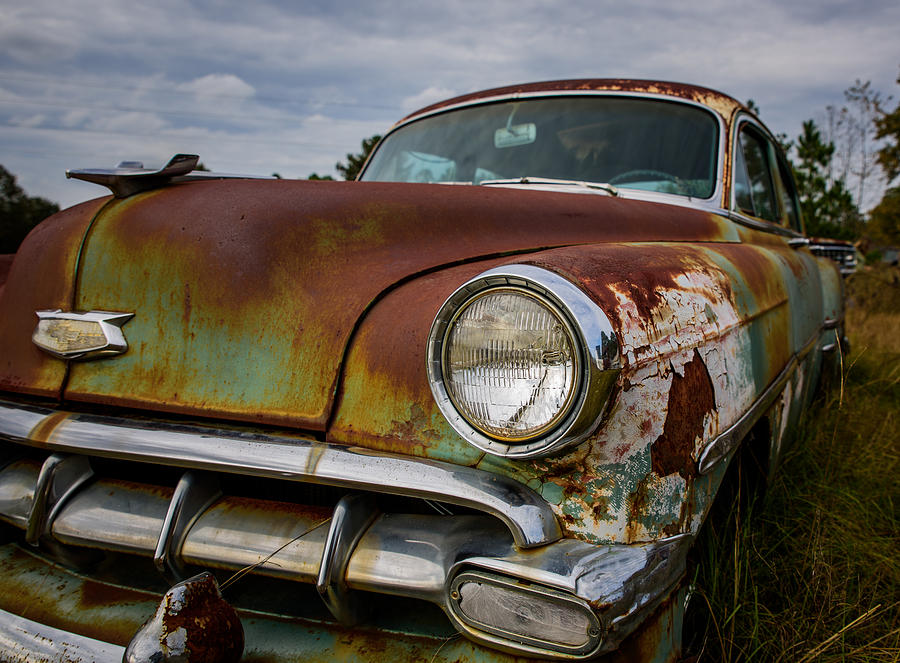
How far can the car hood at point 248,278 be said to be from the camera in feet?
3.93

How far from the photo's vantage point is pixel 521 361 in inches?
37.0

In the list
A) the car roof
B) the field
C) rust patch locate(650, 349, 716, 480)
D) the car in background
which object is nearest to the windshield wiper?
the car roof

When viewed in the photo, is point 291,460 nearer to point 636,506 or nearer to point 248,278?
point 248,278

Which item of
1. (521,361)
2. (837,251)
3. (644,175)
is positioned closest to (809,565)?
(521,361)

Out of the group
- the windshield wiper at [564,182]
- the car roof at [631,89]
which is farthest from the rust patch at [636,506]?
the car roof at [631,89]

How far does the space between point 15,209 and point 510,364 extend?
1880 centimetres

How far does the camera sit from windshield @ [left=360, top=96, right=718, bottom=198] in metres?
2.18

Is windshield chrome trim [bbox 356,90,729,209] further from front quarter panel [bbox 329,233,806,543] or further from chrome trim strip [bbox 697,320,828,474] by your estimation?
front quarter panel [bbox 329,233,806,543]

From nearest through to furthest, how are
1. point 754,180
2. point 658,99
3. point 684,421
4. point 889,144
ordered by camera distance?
point 684,421, point 658,99, point 754,180, point 889,144

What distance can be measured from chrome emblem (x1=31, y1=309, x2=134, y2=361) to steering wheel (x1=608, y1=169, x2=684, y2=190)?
1543 millimetres

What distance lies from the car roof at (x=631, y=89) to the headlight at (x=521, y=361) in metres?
1.68

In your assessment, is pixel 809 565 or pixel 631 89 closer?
pixel 809 565

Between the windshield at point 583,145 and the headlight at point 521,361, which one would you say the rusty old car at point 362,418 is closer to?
the headlight at point 521,361

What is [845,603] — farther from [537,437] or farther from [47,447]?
[47,447]
